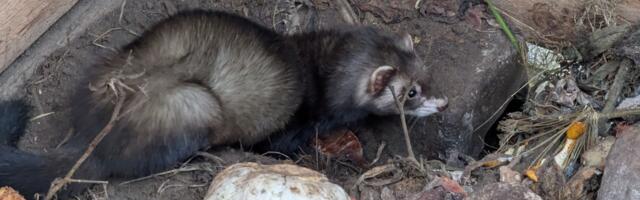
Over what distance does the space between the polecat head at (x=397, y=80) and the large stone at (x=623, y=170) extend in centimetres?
96

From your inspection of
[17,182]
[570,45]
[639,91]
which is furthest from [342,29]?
[17,182]

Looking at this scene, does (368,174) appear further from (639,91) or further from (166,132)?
(639,91)

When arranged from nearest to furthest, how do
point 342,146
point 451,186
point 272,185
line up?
1. point 272,185
2. point 451,186
3. point 342,146

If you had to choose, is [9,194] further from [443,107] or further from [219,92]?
[443,107]

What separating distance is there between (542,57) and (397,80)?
72 centimetres

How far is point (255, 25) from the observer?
3.88m

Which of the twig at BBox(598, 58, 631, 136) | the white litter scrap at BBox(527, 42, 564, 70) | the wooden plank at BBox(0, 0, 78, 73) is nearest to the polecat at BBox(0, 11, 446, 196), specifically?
the wooden plank at BBox(0, 0, 78, 73)

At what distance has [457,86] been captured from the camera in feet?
13.6

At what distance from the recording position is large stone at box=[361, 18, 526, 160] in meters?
4.12

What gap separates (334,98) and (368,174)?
698 mm

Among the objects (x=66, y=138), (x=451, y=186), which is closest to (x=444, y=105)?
(x=451, y=186)

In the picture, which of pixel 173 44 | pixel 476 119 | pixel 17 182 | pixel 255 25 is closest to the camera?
pixel 17 182

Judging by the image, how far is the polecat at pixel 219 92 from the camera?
3.34m

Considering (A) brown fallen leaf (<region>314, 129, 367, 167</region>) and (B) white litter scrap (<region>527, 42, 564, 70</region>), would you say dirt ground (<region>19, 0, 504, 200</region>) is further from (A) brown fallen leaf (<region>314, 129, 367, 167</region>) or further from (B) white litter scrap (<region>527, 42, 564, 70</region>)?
(B) white litter scrap (<region>527, 42, 564, 70</region>)
